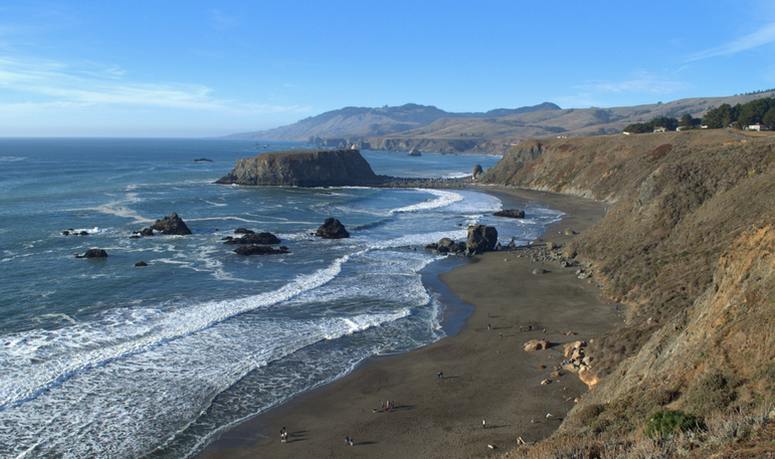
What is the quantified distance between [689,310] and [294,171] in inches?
4535

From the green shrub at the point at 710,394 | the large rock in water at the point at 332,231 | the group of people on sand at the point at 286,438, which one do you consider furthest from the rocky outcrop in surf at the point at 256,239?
the green shrub at the point at 710,394

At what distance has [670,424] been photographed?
603 inches

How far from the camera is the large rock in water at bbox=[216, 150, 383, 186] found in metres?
133

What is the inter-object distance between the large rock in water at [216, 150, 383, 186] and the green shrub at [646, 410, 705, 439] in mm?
121661

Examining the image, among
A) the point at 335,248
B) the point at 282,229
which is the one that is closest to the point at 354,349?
the point at 335,248

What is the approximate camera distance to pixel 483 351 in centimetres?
3356

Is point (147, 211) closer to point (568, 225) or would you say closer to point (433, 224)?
point (433, 224)

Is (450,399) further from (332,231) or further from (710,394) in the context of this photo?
(332,231)

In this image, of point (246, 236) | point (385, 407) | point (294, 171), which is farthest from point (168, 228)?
point (294, 171)

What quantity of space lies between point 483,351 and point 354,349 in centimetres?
715

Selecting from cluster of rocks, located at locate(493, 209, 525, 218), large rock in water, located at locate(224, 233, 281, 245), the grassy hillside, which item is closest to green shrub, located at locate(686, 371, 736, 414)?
the grassy hillside

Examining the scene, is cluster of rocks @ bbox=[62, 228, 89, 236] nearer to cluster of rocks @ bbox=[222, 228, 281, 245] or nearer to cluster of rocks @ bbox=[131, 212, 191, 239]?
cluster of rocks @ bbox=[131, 212, 191, 239]

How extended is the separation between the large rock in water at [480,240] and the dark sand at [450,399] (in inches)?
709

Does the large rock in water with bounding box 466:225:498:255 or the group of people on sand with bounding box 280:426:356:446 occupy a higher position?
the large rock in water with bounding box 466:225:498:255
